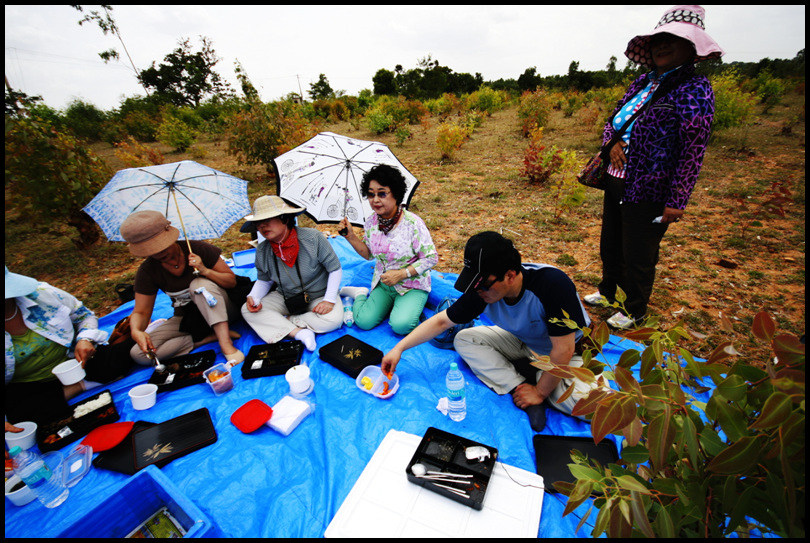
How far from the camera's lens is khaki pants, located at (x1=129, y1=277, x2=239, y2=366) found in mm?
2980

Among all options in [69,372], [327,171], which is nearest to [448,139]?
[327,171]

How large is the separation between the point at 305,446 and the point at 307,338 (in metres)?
1.11

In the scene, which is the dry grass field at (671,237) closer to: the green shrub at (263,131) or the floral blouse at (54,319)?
the green shrub at (263,131)

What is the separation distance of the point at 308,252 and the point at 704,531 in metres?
3.19

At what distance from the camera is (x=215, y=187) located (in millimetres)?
3096

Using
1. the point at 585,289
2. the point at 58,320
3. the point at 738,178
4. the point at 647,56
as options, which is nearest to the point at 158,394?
the point at 58,320

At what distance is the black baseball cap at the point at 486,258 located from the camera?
1.90 metres

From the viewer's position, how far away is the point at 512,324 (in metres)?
2.36

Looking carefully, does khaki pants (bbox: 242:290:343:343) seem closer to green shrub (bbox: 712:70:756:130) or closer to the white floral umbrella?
the white floral umbrella

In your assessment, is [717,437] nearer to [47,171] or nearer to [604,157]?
[604,157]

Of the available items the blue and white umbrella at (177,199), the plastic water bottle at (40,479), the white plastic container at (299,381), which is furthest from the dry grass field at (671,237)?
the plastic water bottle at (40,479)

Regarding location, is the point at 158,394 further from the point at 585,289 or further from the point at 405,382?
the point at 585,289

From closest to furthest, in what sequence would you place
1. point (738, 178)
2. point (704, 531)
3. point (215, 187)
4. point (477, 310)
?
point (704, 531)
point (477, 310)
point (215, 187)
point (738, 178)

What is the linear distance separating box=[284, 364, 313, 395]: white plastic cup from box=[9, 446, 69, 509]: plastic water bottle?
1.45 meters
